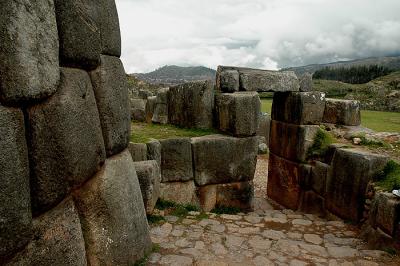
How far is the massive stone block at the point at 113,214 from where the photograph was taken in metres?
3.11

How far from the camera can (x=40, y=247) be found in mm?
2396

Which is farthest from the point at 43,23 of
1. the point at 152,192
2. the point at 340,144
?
the point at 340,144

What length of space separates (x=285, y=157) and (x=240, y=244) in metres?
4.19

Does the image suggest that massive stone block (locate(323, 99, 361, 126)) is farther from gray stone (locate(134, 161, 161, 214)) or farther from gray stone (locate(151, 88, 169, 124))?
gray stone (locate(134, 161, 161, 214))

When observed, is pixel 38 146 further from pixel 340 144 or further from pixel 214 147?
pixel 340 144

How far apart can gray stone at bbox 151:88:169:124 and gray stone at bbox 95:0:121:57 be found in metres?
4.63

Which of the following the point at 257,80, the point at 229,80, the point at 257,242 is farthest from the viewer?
the point at 257,80

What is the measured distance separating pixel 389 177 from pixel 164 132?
3.98 m

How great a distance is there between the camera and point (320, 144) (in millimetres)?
7836

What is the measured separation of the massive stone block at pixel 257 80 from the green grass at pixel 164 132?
3.38ft

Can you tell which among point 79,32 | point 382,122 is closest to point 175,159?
point 79,32

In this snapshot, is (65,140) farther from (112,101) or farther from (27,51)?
(112,101)

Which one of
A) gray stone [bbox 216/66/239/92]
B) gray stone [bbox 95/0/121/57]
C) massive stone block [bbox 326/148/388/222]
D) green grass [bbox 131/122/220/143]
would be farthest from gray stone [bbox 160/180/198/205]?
gray stone [bbox 95/0/121/57]

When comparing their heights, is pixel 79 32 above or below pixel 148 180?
above
